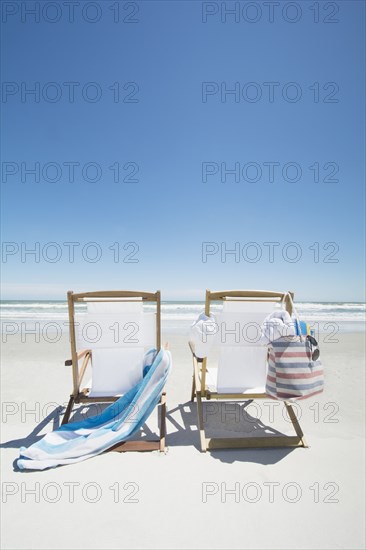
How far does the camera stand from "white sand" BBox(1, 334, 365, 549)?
1.73 m

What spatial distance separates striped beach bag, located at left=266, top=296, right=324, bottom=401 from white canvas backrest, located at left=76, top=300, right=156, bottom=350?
1191mm

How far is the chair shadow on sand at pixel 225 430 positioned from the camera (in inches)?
97.7

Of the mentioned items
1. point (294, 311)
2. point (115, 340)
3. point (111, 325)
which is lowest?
point (115, 340)

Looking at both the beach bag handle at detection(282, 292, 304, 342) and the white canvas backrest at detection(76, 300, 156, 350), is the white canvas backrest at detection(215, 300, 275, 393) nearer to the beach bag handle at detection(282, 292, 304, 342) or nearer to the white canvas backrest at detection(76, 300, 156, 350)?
the beach bag handle at detection(282, 292, 304, 342)

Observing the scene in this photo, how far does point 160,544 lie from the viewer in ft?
5.50

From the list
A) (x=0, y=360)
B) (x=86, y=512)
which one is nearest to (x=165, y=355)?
(x=86, y=512)

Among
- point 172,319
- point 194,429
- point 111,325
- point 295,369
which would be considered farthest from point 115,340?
Result: point 172,319

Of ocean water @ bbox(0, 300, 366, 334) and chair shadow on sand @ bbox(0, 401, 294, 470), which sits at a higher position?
chair shadow on sand @ bbox(0, 401, 294, 470)

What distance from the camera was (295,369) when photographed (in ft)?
7.75

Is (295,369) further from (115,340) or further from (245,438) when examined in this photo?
(115,340)

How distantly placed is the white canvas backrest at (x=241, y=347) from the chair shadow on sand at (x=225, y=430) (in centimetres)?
46

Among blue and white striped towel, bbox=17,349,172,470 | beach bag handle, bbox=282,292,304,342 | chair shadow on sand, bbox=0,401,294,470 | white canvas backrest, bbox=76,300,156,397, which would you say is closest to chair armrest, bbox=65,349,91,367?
white canvas backrest, bbox=76,300,156,397

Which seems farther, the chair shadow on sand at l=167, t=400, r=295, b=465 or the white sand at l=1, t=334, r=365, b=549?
the chair shadow on sand at l=167, t=400, r=295, b=465

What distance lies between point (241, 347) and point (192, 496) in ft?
4.19
